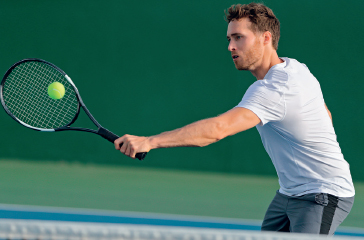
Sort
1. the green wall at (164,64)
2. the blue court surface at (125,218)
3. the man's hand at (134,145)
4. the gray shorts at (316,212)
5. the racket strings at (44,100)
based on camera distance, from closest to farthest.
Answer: the man's hand at (134,145) → the gray shorts at (316,212) → the blue court surface at (125,218) → the racket strings at (44,100) → the green wall at (164,64)

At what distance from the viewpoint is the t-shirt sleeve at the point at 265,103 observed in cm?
212

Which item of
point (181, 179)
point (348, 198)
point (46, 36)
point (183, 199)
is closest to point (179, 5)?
point (46, 36)

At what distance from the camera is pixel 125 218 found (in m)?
4.36

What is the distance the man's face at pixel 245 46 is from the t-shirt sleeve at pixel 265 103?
337mm

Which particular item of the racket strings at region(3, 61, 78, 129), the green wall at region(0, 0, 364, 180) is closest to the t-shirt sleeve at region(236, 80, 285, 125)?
the racket strings at region(3, 61, 78, 129)

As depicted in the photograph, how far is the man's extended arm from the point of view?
2.09 meters

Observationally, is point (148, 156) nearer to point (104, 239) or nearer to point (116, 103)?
point (116, 103)

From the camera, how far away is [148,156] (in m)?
6.94

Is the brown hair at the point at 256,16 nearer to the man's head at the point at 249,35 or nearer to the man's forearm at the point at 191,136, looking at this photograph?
the man's head at the point at 249,35

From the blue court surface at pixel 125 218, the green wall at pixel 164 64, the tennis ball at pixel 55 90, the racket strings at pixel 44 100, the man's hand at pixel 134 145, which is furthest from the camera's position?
the green wall at pixel 164 64

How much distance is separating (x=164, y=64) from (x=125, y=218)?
3.20m

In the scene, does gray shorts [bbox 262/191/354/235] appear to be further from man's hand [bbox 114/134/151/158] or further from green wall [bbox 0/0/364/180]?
green wall [bbox 0/0/364/180]

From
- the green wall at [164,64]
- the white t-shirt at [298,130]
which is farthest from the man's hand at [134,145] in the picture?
the green wall at [164,64]

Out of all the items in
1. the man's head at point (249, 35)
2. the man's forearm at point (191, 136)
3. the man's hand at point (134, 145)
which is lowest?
the man's hand at point (134, 145)
